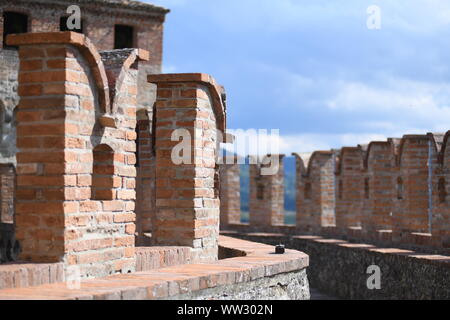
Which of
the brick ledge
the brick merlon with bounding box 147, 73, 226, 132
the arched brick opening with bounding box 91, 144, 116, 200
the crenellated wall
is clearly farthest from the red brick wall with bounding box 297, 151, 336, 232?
the arched brick opening with bounding box 91, 144, 116, 200

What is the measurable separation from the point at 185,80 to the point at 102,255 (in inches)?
88.7

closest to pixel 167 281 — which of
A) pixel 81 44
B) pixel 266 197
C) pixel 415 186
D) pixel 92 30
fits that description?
pixel 81 44

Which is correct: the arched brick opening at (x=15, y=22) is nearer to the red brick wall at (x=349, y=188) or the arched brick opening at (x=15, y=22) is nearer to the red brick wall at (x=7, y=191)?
the red brick wall at (x=7, y=191)

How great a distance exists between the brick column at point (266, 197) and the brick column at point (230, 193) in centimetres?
38

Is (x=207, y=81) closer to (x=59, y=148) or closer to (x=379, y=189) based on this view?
(x=59, y=148)

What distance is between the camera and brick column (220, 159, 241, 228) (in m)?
20.6

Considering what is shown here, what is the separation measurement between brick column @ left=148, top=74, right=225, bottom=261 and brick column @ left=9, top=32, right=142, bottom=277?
1712 millimetres

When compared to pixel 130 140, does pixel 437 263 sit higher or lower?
lower

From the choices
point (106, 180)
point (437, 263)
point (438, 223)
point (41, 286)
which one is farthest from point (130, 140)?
point (438, 223)

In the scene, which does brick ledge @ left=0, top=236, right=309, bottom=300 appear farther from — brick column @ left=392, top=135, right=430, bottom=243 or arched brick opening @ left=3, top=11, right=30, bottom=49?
arched brick opening @ left=3, top=11, right=30, bottom=49

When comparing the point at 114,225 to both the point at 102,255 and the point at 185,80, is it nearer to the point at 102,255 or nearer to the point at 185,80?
the point at 102,255

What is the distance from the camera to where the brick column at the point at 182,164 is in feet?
26.3

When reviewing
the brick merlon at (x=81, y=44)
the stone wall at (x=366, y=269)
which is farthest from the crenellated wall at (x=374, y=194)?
the brick merlon at (x=81, y=44)
